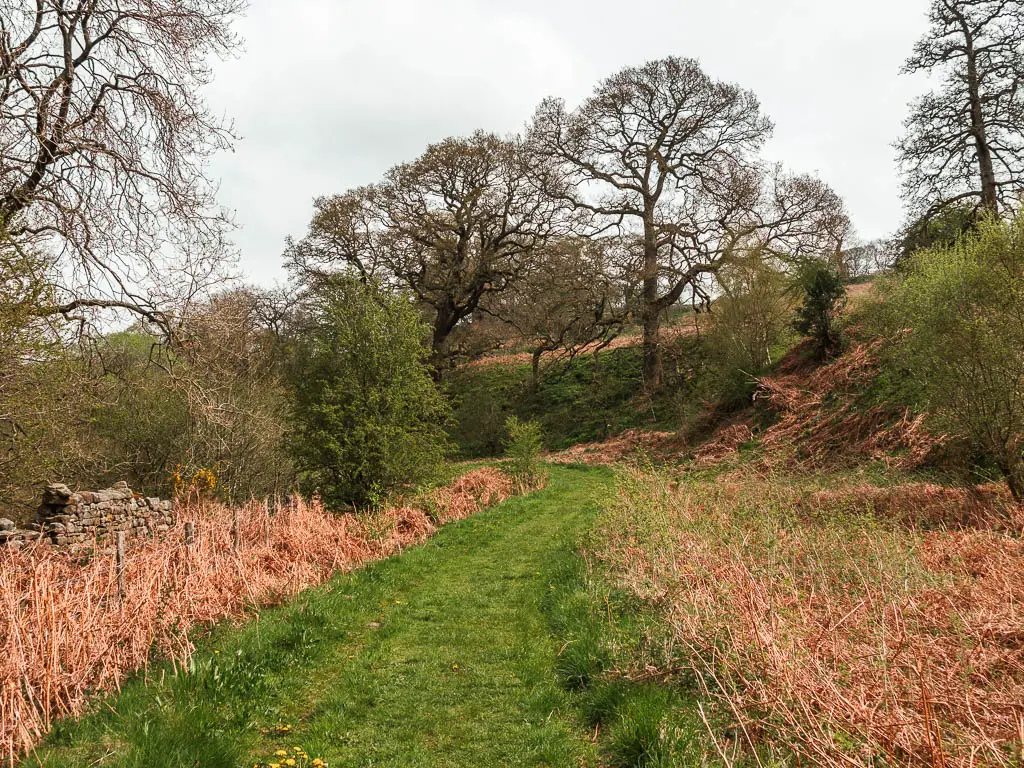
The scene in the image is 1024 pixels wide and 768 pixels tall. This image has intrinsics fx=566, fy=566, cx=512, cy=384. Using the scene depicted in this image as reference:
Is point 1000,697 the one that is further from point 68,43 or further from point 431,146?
point 431,146

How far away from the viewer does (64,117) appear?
7.60 meters

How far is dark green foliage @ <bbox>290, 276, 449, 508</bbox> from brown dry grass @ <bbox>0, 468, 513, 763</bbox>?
2.05 metres

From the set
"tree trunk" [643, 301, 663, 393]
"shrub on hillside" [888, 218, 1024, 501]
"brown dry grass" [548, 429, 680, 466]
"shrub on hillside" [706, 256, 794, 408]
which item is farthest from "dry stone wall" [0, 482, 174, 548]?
"tree trunk" [643, 301, 663, 393]

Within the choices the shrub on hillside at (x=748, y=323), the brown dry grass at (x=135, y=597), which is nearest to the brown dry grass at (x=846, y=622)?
the brown dry grass at (x=135, y=597)

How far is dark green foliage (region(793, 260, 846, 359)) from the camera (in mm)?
18250

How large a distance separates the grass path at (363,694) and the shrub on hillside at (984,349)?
718cm

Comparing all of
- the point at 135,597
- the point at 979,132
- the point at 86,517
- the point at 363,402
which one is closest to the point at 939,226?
the point at 979,132

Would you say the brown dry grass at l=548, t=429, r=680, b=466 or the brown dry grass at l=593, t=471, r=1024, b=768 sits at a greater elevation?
the brown dry grass at l=593, t=471, r=1024, b=768

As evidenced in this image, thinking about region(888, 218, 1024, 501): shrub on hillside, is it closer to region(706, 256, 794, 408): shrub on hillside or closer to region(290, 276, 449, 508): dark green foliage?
region(706, 256, 794, 408): shrub on hillside

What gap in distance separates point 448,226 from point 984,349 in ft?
74.9

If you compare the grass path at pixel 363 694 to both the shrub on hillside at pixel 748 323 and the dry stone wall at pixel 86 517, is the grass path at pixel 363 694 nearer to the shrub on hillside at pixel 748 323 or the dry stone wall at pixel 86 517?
the dry stone wall at pixel 86 517

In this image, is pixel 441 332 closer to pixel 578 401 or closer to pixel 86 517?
pixel 578 401

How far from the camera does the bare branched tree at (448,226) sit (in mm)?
26578

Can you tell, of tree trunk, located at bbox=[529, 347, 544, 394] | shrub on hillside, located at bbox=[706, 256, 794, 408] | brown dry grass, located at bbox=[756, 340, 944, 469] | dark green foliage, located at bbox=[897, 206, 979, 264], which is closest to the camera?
brown dry grass, located at bbox=[756, 340, 944, 469]
